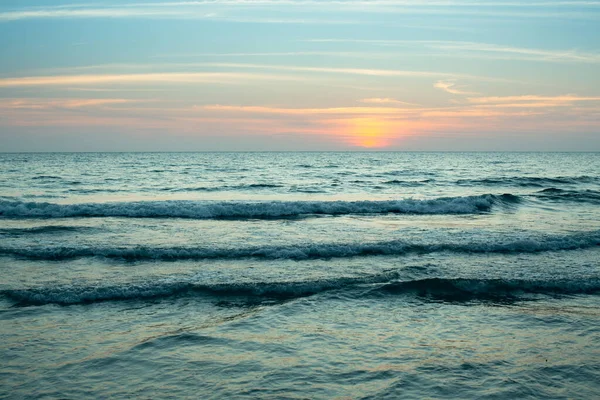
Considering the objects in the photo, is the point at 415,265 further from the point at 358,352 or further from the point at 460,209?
the point at 460,209

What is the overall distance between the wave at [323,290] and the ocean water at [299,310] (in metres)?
0.05

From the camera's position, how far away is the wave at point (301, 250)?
43.3 feet

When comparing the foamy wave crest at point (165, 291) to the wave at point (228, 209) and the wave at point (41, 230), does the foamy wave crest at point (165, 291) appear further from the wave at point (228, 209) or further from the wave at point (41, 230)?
the wave at point (228, 209)

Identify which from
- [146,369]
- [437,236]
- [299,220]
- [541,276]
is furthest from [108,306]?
[299,220]

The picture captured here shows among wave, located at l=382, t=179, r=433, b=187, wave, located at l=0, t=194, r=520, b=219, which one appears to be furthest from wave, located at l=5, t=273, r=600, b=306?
wave, located at l=382, t=179, r=433, b=187

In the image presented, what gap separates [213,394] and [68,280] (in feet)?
21.4

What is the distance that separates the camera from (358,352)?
675 centimetres

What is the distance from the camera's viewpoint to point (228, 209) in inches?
908

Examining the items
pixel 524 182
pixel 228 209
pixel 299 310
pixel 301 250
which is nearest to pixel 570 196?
pixel 524 182

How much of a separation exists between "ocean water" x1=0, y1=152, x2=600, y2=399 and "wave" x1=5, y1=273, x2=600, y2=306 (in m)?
0.05

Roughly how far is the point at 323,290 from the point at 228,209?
13791 millimetres

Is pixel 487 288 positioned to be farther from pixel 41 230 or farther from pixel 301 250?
pixel 41 230

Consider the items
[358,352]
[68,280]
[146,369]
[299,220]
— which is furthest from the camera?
[299,220]

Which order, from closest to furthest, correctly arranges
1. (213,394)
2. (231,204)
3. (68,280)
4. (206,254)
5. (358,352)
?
(213,394) < (358,352) < (68,280) < (206,254) < (231,204)
